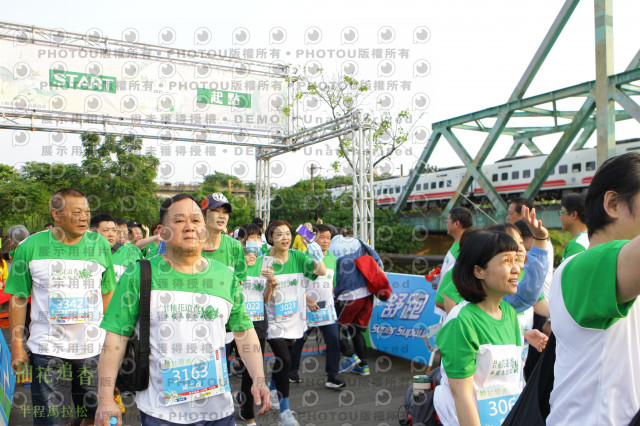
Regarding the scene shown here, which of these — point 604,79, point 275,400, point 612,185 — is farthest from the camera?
point 604,79

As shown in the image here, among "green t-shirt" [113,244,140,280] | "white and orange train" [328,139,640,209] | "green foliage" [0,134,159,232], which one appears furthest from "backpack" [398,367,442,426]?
"white and orange train" [328,139,640,209]

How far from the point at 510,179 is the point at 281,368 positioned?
74.4 ft

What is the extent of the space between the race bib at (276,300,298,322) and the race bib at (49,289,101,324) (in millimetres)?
1689

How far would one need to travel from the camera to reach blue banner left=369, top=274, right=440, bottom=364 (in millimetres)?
6281

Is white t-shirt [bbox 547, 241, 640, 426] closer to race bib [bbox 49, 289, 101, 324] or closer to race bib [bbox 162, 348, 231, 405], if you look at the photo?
race bib [bbox 162, 348, 231, 405]

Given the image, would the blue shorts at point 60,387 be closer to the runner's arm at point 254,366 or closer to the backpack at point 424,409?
the runner's arm at point 254,366

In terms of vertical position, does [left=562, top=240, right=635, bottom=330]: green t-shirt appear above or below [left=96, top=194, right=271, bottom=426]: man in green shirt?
above

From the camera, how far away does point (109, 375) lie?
2211mm

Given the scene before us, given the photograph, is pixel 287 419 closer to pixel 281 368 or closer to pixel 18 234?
pixel 281 368

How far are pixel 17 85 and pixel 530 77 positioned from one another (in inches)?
663

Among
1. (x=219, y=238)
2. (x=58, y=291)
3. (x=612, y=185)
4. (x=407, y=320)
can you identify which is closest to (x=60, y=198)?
(x=58, y=291)

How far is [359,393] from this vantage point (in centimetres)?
559

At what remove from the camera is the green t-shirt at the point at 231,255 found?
423cm

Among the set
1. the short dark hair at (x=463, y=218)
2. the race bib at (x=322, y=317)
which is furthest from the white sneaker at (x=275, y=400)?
the short dark hair at (x=463, y=218)
